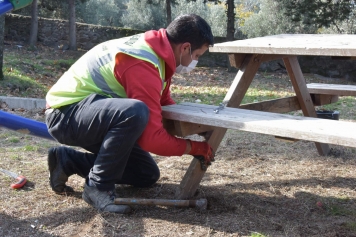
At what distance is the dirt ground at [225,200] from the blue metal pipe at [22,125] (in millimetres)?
429

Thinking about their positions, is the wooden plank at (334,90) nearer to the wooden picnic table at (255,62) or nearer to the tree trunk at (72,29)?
the wooden picnic table at (255,62)

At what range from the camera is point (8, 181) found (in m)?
3.18

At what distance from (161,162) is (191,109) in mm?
1284

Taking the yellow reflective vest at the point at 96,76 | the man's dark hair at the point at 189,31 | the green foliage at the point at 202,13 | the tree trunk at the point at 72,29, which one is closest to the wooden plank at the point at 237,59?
the man's dark hair at the point at 189,31

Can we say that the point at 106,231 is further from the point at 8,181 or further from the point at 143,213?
the point at 8,181

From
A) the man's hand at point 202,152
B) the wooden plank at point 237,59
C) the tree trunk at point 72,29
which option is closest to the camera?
the man's hand at point 202,152

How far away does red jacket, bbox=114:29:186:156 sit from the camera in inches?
91.0

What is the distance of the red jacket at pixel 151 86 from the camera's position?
231cm

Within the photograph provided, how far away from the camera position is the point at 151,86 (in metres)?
2.33

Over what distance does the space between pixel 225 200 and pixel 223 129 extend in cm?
48

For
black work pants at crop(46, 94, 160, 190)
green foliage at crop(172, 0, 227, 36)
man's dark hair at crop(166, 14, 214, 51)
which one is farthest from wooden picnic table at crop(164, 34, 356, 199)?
green foliage at crop(172, 0, 227, 36)

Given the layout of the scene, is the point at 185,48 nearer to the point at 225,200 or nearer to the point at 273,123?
the point at 273,123

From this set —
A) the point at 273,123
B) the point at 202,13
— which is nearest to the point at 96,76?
the point at 273,123

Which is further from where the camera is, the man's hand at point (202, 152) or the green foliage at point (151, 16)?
the green foliage at point (151, 16)
